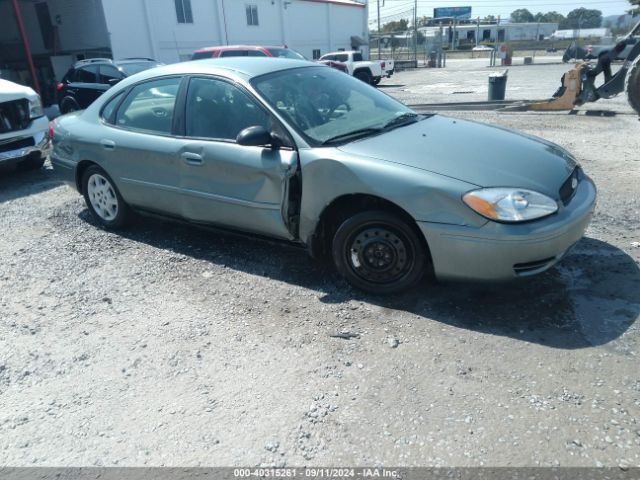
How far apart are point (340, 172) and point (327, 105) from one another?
2.90 feet

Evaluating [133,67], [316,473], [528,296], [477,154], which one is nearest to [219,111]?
[477,154]

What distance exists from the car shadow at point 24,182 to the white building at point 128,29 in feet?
53.0

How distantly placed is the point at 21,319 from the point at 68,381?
39.7 inches

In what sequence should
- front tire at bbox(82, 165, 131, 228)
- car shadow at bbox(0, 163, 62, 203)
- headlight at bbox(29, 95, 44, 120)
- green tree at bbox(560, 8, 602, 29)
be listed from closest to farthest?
front tire at bbox(82, 165, 131, 228) < car shadow at bbox(0, 163, 62, 203) < headlight at bbox(29, 95, 44, 120) < green tree at bbox(560, 8, 602, 29)

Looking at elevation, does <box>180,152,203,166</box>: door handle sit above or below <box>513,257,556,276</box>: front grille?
above

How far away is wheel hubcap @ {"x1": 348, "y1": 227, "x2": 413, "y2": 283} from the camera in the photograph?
10.9ft

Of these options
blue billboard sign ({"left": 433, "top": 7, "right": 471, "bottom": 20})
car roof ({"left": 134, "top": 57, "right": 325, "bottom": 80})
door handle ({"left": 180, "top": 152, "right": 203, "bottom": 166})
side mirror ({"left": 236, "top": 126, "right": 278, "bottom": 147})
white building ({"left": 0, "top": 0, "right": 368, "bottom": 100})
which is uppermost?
blue billboard sign ({"left": 433, "top": 7, "right": 471, "bottom": 20})

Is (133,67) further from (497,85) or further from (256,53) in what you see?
(497,85)

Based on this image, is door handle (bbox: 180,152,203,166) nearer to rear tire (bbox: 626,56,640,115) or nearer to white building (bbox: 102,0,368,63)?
rear tire (bbox: 626,56,640,115)

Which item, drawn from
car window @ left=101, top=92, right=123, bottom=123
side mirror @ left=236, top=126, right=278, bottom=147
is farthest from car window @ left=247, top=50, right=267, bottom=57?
side mirror @ left=236, top=126, right=278, bottom=147

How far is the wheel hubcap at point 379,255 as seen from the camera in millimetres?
3326

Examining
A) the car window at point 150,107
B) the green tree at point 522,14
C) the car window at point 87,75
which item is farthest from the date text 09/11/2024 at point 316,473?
the green tree at point 522,14

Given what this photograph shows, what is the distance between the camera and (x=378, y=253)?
340cm

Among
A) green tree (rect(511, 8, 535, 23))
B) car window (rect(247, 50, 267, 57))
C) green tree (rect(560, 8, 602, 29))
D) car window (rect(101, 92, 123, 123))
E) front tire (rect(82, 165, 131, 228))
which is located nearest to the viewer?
car window (rect(101, 92, 123, 123))
